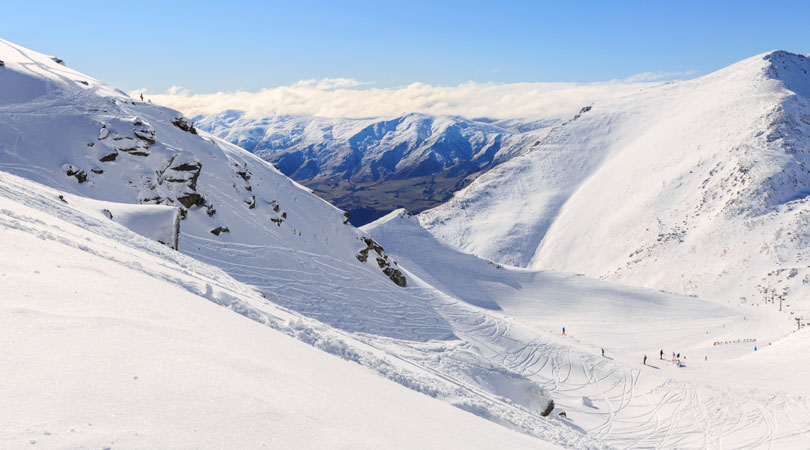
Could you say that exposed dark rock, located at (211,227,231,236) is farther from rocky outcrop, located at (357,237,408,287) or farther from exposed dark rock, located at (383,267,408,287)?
exposed dark rock, located at (383,267,408,287)

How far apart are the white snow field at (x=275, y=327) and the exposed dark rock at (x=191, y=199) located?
82cm

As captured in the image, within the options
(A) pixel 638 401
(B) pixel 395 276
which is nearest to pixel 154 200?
(B) pixel 395 276

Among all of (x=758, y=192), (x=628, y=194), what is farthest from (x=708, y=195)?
(x=628, y=194)

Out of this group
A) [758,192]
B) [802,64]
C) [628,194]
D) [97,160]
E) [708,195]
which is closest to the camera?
[97,160]

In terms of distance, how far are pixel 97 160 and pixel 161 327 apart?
32.8 meters

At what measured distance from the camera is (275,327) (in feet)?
41.3

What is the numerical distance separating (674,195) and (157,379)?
14351 cm

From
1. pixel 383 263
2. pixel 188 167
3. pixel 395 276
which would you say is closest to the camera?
pixel 188 167

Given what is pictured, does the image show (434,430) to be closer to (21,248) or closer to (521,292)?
(21,248)

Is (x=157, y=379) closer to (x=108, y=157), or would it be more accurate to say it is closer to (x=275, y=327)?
(x=275, y=327)

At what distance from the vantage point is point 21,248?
31.4 feet

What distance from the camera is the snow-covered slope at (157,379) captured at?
4.35m

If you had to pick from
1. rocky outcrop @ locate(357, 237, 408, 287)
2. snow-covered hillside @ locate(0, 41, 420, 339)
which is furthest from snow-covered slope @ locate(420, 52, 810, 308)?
snow-covered hillside @ locate(0, 41, 420, 339)

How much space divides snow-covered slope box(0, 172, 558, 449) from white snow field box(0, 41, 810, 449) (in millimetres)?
34
